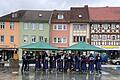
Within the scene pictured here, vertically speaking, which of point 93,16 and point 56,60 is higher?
point 93,16

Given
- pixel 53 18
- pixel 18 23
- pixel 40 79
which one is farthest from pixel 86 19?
pixel 40 79

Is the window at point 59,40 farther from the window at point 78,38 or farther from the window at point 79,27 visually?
the window at point 79,27

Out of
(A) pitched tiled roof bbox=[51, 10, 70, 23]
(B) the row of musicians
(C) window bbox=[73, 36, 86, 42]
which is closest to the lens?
(B) the row of musicians

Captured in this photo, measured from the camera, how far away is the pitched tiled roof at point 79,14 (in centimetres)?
8000

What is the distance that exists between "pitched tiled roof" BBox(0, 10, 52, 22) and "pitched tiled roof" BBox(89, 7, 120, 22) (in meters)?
9.15

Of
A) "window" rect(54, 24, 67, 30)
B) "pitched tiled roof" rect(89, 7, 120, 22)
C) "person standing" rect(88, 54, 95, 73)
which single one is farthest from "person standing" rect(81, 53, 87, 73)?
"window" rect(54, 24, 67, 30)

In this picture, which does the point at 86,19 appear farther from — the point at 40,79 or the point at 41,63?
the point at 40,79

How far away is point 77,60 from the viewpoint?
110 ft

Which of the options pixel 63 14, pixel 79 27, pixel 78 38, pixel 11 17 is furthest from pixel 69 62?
pixel 11 17

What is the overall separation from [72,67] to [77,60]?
1.09 meters

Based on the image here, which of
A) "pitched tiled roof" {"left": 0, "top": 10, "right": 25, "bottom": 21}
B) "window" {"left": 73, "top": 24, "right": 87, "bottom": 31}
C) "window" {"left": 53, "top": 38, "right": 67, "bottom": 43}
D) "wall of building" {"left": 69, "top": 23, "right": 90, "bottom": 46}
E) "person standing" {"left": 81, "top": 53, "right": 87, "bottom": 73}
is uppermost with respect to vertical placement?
"pitched tiled roof" {"left": 0, "top": 10, "right": 25, "bottom": 21}

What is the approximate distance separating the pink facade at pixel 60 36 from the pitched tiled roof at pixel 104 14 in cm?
575

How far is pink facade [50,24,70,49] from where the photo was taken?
8019 centimetres

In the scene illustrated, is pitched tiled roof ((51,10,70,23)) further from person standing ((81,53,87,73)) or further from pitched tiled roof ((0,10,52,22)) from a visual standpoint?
person standing ((81,53,87,73))
